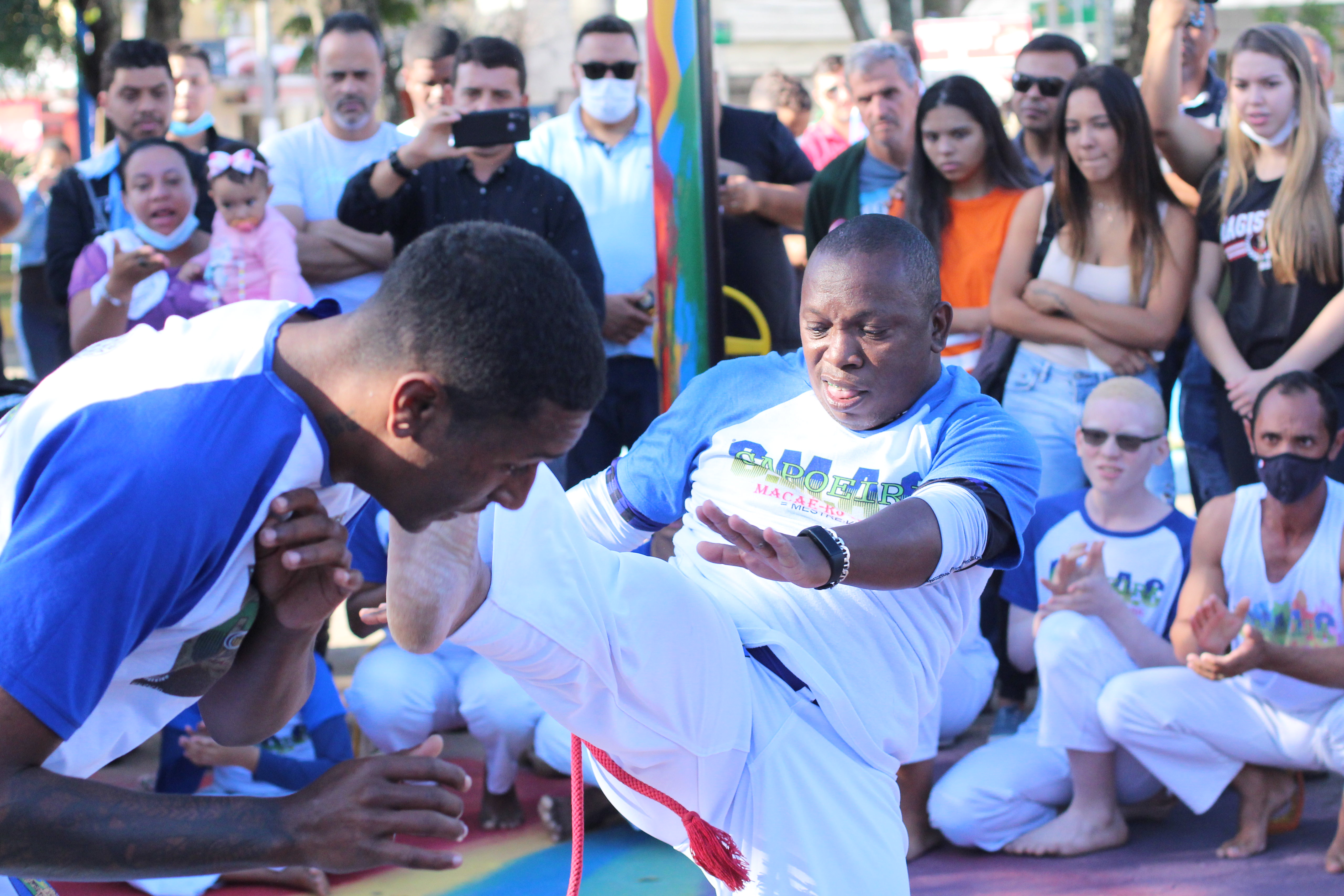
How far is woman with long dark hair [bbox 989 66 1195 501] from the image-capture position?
4.41 meters

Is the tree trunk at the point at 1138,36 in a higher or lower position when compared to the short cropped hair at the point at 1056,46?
higher

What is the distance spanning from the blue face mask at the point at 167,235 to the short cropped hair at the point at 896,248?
2.79 m

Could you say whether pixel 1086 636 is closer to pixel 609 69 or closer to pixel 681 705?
pixel 681 705

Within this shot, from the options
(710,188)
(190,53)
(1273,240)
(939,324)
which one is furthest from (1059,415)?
(190,53)

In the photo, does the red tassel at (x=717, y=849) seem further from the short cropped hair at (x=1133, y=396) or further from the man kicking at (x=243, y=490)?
the short cropped hair at (x=1133, y=396)

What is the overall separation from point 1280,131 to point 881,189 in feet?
4.61

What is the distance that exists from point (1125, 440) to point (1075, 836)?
1.21 m

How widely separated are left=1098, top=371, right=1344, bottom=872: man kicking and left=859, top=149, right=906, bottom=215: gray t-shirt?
67.0 inches

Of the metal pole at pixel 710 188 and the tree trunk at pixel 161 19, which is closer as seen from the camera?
the metal pole at pixel 710 188

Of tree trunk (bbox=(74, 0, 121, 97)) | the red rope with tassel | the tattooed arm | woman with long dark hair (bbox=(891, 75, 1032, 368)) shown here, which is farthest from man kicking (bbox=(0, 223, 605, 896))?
tree trunk (bbox=(74, 0, 121, 97))

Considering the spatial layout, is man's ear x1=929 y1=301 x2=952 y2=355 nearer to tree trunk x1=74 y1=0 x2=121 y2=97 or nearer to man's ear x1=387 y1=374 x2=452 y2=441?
man's ear x1=387 y1=374 x2=452 y2=441

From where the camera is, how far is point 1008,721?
4.46m

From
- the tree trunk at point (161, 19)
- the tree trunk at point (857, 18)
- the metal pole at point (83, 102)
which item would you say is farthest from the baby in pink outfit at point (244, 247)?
the tree trunk at point (857, 18)

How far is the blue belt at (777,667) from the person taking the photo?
253cm
